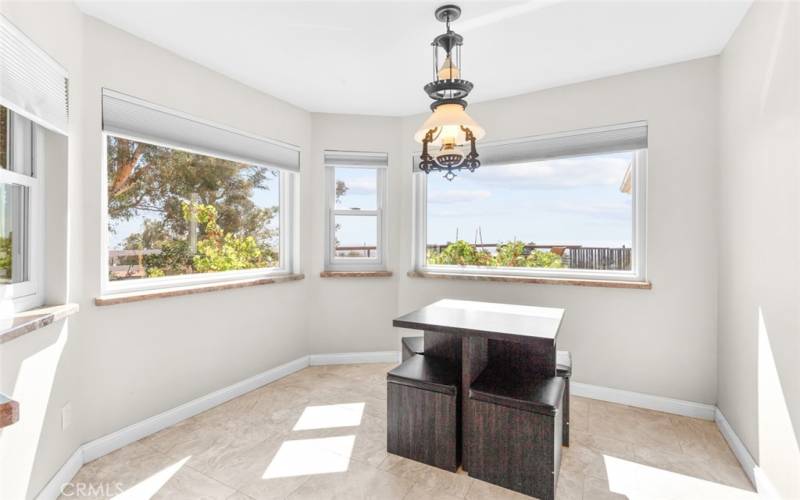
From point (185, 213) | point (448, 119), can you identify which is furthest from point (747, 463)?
point (185, 213)

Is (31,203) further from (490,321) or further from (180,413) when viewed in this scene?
(490,321)

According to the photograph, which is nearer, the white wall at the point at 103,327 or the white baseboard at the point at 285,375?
the white wall at the point at 103,327

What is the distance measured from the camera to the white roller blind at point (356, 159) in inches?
148

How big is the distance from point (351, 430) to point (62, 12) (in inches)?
109

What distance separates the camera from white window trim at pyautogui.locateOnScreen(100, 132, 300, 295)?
2.30 meters

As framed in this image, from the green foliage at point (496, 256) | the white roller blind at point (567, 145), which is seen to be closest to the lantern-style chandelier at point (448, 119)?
the white roller blind at point (567, 145)

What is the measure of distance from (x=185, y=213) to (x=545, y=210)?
2873 mm

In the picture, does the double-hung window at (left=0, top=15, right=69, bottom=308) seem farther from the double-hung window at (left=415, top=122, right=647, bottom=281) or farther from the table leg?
the double-hung window at (left=415, top=122, right=647, bottom=281)

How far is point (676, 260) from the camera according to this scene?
2760mm

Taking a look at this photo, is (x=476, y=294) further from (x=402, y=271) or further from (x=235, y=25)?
(x=235, y=25)

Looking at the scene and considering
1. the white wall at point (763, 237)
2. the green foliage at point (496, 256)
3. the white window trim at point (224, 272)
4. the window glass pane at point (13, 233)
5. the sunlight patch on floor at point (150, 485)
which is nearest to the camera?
the white wall at point (763, 237)

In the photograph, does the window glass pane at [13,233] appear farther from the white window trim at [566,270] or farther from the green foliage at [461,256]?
the green foliage at [461,256]

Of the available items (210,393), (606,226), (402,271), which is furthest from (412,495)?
(606,226)

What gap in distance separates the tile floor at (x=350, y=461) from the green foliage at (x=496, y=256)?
1.17 meters
